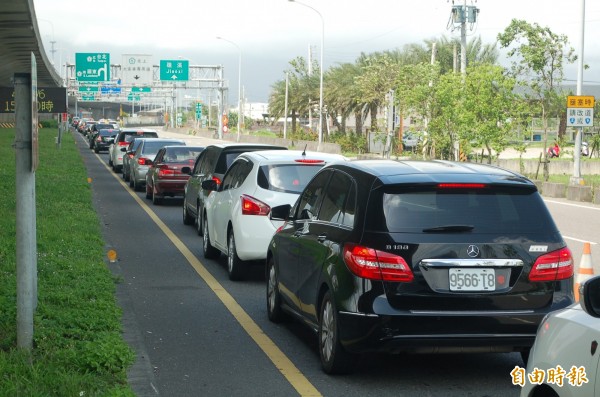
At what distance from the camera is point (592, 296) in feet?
13.1

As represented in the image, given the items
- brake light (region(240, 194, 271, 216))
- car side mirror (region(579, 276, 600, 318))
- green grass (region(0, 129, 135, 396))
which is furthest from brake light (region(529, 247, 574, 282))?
brake light (region(240, 194, 271, 216))

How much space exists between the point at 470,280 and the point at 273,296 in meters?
3.26

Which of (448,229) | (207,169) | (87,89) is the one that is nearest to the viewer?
(448,229)

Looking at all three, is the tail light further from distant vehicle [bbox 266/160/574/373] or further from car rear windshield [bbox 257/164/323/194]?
distant vehicle [bbox 266/160/574/373]

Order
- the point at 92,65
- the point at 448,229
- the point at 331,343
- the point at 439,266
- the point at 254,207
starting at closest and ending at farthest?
the point at 439,266 → the point at 448,229 → the point at 331,343 → the point at 254,207 → the point at 92,65

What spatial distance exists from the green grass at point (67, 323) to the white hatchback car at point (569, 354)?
2.93 m

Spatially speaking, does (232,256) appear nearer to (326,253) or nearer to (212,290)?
(212,290)

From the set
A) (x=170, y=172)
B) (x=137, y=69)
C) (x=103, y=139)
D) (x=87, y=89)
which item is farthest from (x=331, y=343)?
(x=87, y=89)

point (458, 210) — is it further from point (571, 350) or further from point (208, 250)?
point (208, 250)

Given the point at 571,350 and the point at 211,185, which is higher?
the point at 571,350

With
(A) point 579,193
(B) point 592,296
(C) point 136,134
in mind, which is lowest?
(A) point 579,193

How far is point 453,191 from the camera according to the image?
759cm

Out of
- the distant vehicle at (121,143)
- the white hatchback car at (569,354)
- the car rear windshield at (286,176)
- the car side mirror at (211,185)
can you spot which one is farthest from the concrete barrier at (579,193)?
the white hatchback car at (569,354)

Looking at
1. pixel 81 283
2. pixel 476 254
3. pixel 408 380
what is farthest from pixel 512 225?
pixel 81 283
